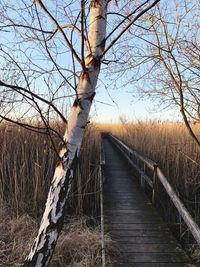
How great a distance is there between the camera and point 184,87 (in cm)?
414

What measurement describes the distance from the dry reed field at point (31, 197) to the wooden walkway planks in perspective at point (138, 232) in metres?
0.30

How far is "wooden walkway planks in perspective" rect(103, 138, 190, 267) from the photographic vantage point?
261 centimetres

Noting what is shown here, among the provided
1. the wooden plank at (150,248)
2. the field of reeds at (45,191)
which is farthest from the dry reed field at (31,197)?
the wooden plank at (150,248)

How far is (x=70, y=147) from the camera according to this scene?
61.1 inches

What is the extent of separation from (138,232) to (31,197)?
1901 mm

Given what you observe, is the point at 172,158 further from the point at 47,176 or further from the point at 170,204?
the point at 47,176

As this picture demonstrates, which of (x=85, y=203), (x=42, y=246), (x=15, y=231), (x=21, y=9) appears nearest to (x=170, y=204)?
(x=85, y=203)

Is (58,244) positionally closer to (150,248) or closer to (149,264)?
(150,248)

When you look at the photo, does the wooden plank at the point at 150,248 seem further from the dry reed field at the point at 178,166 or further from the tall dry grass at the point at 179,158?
the tall dry grass at the point at 179,158

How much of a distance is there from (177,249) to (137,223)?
0.77 metres

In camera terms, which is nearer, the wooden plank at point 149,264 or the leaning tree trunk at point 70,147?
the leaning tree trunk at point 70,147

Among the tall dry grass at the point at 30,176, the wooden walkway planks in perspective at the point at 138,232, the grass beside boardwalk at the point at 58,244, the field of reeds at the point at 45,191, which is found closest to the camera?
the wooden walkway planks in perspective at the point at 138,232

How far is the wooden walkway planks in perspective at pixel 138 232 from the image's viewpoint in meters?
2.61

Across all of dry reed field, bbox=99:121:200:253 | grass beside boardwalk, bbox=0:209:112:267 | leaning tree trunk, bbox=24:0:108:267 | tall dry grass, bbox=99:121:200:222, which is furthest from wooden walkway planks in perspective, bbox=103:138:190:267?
leaning tree trunk, bbox=24:0:108:267
